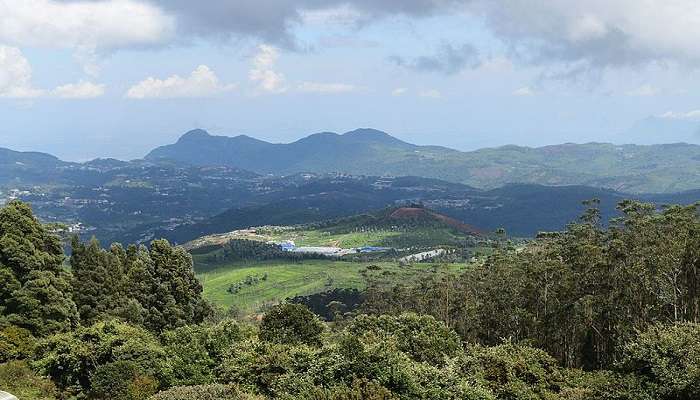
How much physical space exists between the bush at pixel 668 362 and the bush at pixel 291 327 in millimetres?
17171

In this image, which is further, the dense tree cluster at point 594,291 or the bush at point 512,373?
the dense tree cluster at point 594,291

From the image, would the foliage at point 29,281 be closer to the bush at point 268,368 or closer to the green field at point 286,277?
the bush at point 268,368

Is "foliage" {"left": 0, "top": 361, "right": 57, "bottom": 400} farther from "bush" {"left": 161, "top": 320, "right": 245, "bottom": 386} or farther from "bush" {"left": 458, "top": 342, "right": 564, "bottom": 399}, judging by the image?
"bush" {"left": 458, "top": 342, "right": 564, "bottom": 399}

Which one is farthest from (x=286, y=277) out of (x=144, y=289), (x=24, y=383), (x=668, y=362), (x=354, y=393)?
(x=354, y=393)

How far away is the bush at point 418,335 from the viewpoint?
28.5 metres

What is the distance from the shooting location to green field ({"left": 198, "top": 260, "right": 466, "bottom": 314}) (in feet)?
355

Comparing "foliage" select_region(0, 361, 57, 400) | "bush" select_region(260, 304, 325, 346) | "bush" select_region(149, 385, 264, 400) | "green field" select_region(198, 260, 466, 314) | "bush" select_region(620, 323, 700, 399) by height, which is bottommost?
"green field" select_region(198, 260, 466, 314)

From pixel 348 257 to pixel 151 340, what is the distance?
12052 centimetres

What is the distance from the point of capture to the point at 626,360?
22969 millimetres

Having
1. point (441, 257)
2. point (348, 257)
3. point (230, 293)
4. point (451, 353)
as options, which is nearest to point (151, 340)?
point (451, 353)

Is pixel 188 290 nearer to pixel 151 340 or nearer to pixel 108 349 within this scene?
pixel 151 340

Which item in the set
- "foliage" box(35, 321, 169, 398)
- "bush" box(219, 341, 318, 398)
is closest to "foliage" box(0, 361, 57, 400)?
"foliage" box(35, 321, 169, 398)

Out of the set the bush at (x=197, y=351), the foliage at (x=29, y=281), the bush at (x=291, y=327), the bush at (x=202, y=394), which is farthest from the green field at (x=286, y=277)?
the bush at (x=202, y=394)

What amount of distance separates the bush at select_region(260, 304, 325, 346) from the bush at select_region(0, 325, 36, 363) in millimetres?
13593
